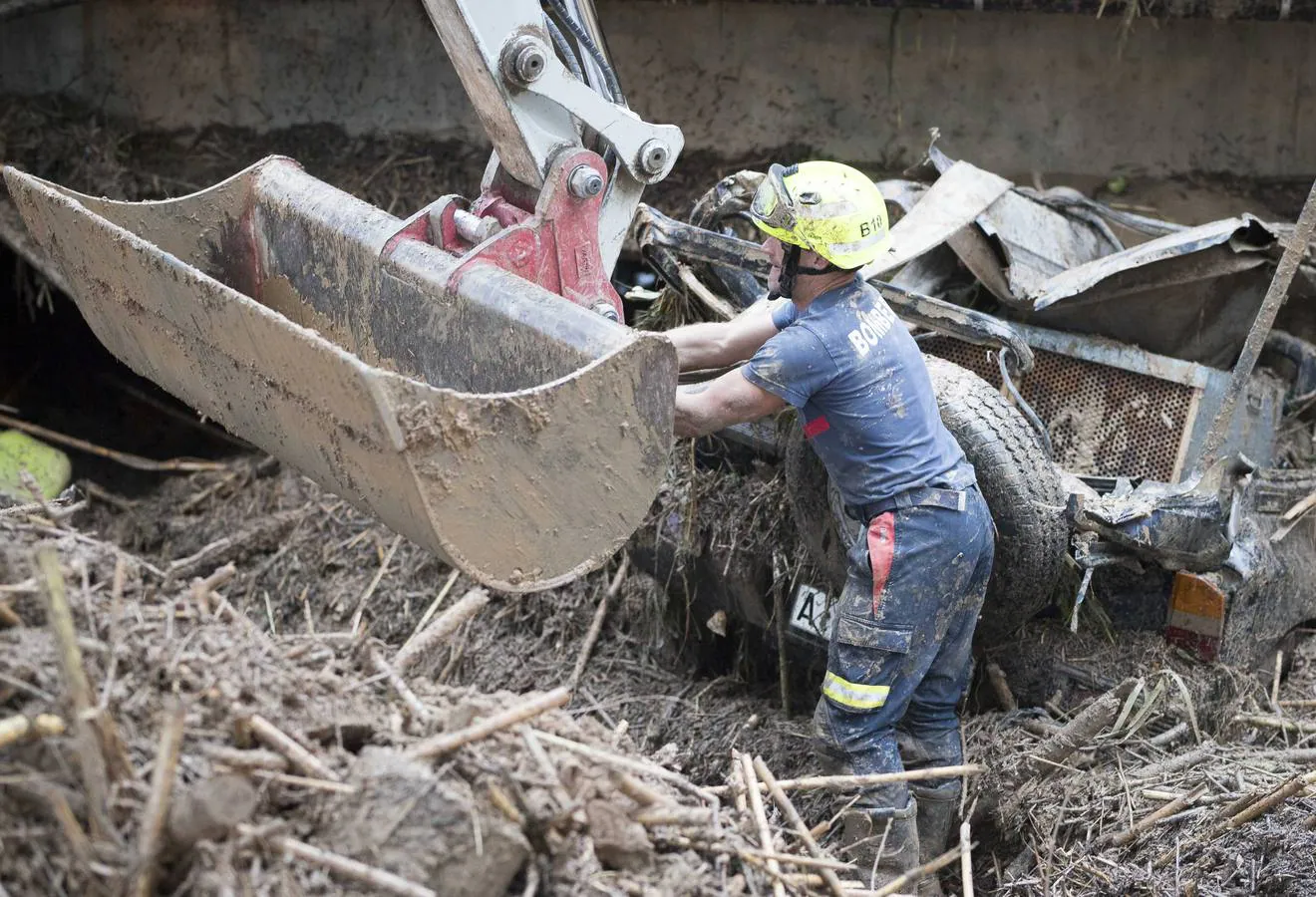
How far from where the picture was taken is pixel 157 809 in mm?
2572

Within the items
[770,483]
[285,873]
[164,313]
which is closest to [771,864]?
[285,873]

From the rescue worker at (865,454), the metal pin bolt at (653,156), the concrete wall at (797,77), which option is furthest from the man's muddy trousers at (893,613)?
the concrete wall at (797,77)

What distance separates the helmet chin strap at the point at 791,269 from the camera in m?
4.13

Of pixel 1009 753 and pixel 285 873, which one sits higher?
pixel 285 873

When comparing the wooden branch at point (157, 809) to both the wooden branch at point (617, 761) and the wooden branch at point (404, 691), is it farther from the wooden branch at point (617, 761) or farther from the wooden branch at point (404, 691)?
the wooden branch at point (617, 761)

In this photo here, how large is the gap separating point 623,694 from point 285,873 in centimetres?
269

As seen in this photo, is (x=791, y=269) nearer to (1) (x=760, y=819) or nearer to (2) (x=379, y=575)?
(1) (x=760, y=819)

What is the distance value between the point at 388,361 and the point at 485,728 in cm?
178

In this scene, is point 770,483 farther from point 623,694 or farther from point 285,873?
point 285,873

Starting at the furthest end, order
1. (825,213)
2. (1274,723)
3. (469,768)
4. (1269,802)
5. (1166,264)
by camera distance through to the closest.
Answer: (1166,264), (1274,723), (825,213), (1269,802), (469,768)

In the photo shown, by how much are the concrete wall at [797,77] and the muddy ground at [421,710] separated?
0.78 feet

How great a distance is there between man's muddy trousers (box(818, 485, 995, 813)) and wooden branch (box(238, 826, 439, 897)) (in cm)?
182

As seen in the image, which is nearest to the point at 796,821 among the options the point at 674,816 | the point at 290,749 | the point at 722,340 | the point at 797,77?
the point at 674,816

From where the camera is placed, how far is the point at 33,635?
2896 mm
